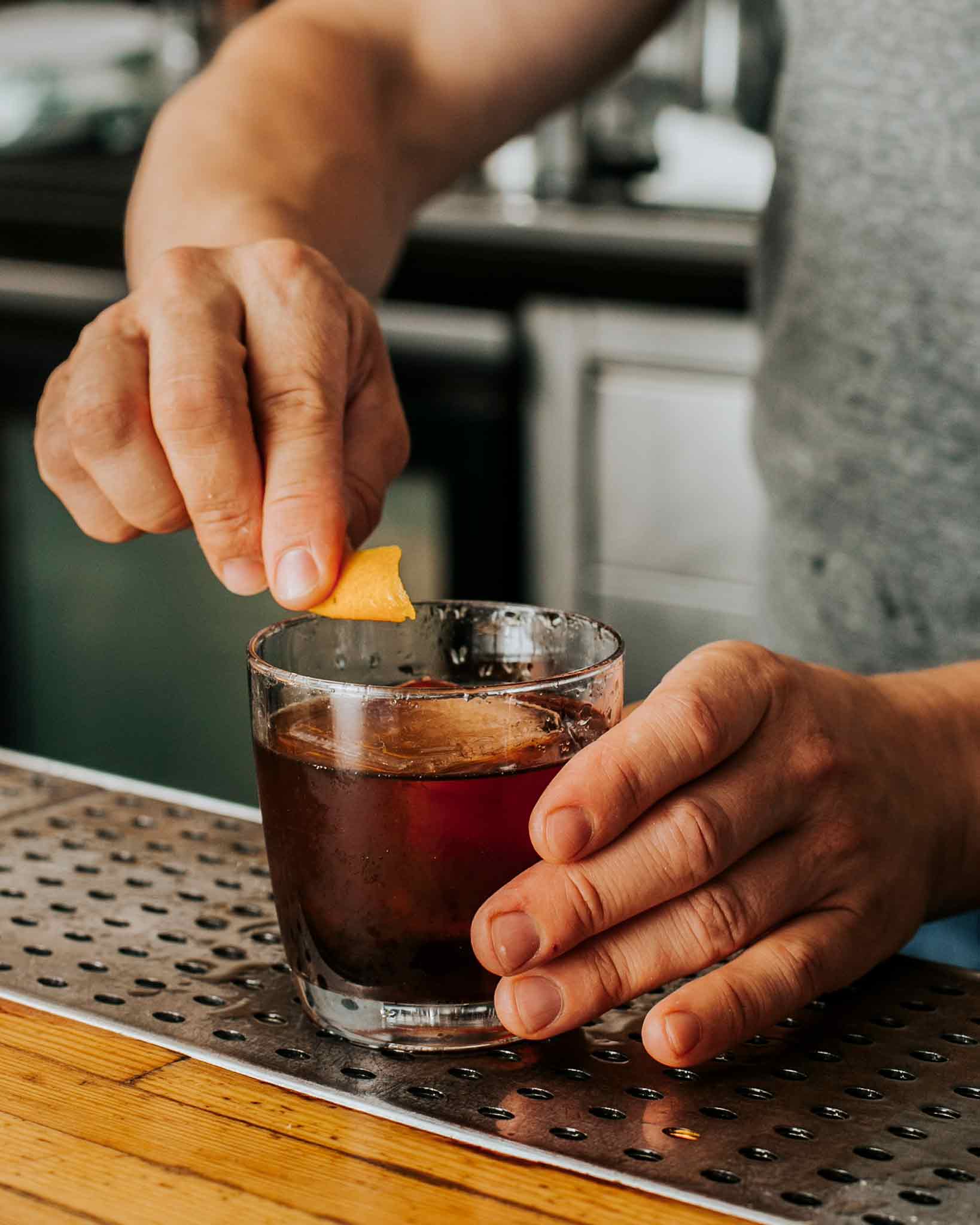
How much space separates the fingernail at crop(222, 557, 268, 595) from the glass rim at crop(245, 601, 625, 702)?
0.04 metres

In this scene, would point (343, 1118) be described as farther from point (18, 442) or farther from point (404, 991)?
point (18, 442)

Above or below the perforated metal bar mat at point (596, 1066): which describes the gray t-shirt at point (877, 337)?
above

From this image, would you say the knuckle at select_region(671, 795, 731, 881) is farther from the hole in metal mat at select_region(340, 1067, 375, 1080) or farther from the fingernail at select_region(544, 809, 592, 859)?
the hole in metal mat at select_region(340, 1067, 375, 1080)

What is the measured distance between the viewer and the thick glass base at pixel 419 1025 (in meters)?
0.71

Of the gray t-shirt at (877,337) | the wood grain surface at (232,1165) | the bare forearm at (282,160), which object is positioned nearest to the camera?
the wood grain surface at (232,1165)

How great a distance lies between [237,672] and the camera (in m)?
2.73

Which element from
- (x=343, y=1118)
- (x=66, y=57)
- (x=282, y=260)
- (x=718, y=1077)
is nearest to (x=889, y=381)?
(x=282, y=260)

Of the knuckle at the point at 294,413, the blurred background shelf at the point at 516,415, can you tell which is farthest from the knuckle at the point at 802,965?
the blurred background shelf at the point at 516,415

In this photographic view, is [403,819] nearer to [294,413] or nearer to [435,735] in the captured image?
[435,735]

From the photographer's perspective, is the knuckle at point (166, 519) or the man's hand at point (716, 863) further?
the knuckle at point (166, 519)

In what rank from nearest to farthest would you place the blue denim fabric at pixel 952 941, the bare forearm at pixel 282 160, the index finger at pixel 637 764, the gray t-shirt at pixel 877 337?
the index finger at pixel 637 764 < the blue denim fabric at pixel 952 941 < the bare forearm at pixel 282 160 < the gray t-shirt at pixel 877 337

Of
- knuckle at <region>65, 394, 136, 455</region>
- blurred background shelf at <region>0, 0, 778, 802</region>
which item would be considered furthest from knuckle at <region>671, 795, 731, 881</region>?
blurred background shelf at <region>0, 0, 778, 802</region>

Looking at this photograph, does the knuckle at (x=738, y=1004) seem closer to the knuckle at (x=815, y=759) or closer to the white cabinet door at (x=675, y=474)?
the knuckle at (x=815, y=759)

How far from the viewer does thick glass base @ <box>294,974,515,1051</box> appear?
708 mm
